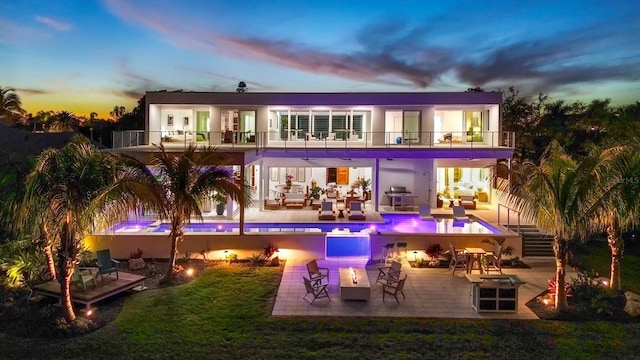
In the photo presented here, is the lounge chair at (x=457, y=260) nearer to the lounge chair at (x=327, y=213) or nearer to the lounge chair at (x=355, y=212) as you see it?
the lounge chair at (x=355, y=212)

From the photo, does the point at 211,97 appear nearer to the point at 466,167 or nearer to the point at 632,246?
the point at 466,167

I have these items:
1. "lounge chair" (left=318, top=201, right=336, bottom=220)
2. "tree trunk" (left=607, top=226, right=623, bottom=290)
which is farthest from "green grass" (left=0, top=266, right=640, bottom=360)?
"lounge chair" (left=318, top=201, right=336, bottom=220)

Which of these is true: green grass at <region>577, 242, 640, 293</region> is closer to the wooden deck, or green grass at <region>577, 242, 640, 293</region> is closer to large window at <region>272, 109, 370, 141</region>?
large window at <region>272, 109, 370, 141</region>

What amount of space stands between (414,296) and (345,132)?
46.2ft

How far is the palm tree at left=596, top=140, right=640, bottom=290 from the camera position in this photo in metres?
11.2

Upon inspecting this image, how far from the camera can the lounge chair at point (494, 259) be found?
48.8 ft

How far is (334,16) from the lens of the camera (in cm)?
2509

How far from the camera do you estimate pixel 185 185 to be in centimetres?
1312

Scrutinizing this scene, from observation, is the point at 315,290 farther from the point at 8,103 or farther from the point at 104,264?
the point at 8,103

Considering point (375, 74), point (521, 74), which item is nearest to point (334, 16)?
point (375, 74)

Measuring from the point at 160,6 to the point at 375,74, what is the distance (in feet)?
52.2

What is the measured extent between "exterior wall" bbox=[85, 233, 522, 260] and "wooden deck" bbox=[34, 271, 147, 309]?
3.36 meters

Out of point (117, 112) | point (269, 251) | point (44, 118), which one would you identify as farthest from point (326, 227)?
point (44, 118)

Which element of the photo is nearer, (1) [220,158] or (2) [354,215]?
(1) [220,158]
